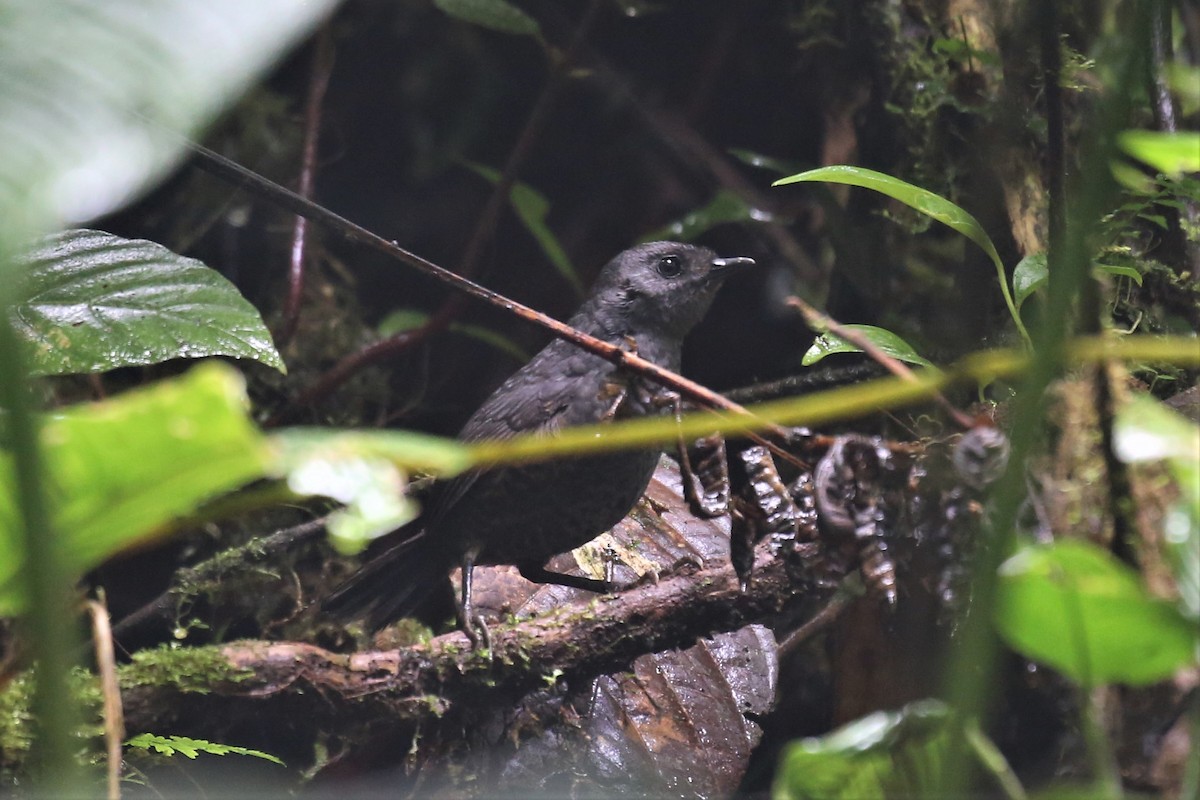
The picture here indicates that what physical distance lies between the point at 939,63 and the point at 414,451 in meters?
2.55

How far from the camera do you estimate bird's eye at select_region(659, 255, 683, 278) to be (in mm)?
2709

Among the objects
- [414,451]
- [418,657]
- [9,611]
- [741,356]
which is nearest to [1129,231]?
[741,356]

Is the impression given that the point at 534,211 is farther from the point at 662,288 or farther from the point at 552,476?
the point at 552,476

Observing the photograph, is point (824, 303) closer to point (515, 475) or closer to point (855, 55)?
point (855, 55)

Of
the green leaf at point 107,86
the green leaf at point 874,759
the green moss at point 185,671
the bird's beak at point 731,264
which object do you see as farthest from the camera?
the bird's beak at point 731,264

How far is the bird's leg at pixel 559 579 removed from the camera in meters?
2.21

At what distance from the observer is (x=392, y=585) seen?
256cm

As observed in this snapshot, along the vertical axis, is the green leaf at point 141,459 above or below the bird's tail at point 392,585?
above

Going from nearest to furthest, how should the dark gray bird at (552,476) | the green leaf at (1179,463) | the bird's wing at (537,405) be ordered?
1. the green leaf at (1179,463)
2. the dark gray bird at (552,476)
3. the bird's wing at (537,405)

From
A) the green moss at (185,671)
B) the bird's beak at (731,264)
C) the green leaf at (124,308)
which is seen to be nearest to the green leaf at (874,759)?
the green leaf at (124,308)

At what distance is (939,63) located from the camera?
2791 mm

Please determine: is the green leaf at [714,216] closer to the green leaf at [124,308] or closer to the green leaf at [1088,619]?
the green leaf at [124,308]

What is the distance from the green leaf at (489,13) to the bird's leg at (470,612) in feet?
4.58

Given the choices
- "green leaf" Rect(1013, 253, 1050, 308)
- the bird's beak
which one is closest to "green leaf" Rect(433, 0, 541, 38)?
the bird's beak
